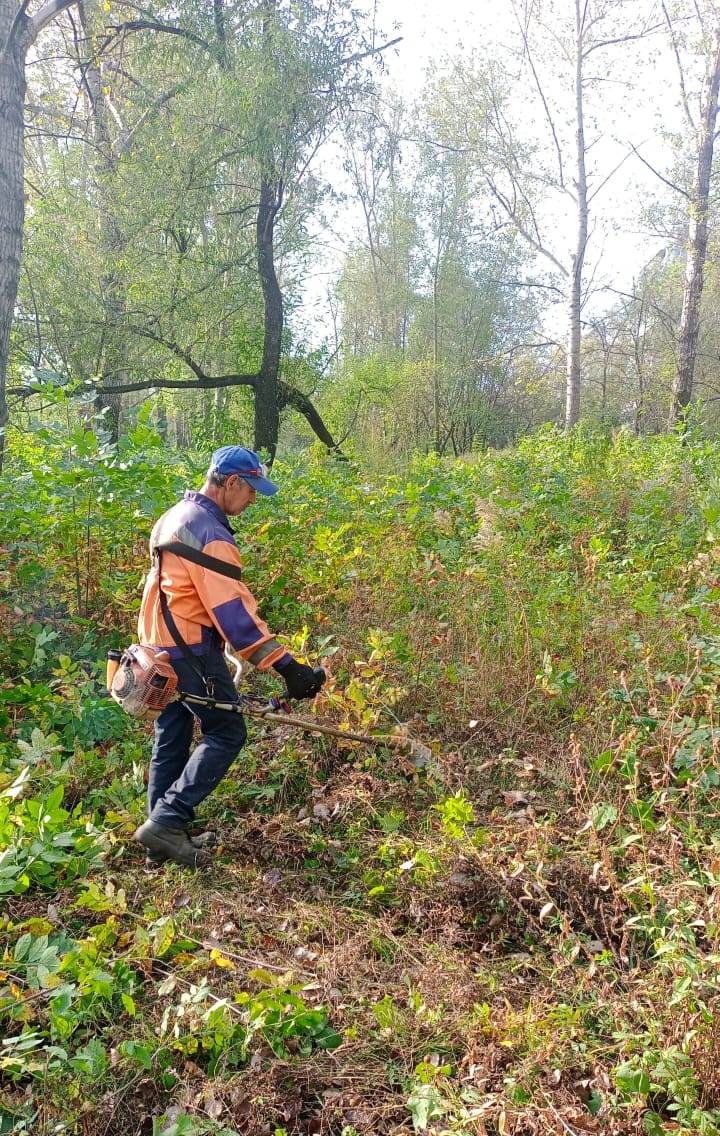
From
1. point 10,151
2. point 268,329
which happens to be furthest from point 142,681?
point 268,329

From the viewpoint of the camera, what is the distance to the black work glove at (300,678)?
10.8ft

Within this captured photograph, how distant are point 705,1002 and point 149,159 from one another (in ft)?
38.2

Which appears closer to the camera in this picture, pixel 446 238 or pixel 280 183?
pixel 280 183

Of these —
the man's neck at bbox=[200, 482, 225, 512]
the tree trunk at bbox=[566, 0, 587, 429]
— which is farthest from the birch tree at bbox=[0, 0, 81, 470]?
the tree trunk at bbox=[566, 0, 587, 429]

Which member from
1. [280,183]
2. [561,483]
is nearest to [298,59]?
[280,183]

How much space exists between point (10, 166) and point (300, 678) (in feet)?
17.3

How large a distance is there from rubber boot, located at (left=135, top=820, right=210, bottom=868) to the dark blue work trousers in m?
0.03

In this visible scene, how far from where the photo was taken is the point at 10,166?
19.5 feet

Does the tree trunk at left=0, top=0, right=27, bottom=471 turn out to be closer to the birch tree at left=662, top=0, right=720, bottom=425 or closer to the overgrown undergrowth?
the overgrown undergrowth

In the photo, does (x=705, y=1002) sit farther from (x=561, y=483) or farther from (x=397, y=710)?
(x=561, y=483)

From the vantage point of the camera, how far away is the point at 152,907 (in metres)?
3.05

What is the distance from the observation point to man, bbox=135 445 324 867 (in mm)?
3176

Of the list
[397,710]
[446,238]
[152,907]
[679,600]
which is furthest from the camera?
[446,238]

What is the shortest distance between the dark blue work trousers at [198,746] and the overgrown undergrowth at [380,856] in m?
0.25
